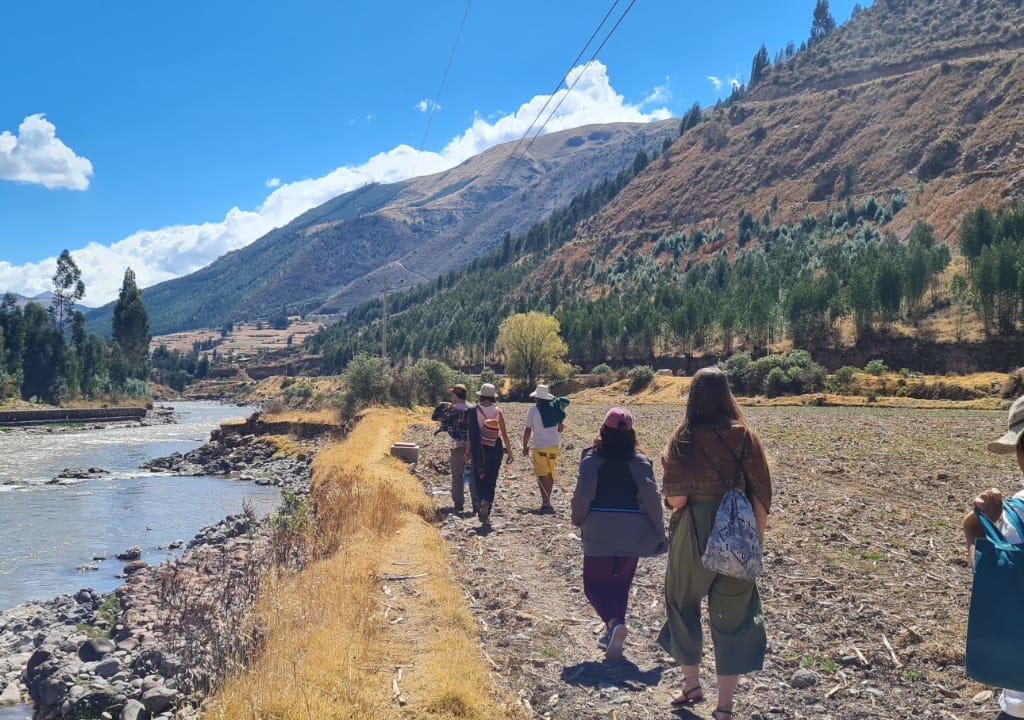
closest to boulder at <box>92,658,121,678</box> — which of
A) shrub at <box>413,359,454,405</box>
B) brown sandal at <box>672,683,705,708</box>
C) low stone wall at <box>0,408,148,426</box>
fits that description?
brown sandal at <box>672,683,705,708</box>

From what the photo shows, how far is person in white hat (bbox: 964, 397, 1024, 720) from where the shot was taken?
3150mm

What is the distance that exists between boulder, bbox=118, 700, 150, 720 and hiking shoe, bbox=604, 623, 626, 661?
517 cm

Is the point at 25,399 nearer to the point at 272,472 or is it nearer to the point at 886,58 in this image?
the point at 272,472

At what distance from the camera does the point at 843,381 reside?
55.5 meters

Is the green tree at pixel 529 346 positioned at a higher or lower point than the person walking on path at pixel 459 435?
higher

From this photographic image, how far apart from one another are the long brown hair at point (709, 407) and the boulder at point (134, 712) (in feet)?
21.5

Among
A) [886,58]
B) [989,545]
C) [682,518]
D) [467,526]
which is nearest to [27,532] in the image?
[467,526]

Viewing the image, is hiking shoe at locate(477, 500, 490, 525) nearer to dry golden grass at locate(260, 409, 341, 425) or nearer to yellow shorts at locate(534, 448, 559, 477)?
yellow shorts at locate(534, 448, 559, 477)

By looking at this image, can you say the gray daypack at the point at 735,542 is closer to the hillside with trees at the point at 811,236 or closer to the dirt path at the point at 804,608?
the dirt path at the point at 804,608

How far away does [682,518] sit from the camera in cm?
505

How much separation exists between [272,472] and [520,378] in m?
42.0

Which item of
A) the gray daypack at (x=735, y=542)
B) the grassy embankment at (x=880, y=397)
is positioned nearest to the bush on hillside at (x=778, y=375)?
the grassy embankment at (x=880, y=397)

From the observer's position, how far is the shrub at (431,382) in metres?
46.7

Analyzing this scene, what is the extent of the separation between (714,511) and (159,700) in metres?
6.74
